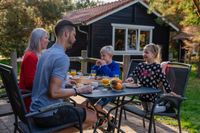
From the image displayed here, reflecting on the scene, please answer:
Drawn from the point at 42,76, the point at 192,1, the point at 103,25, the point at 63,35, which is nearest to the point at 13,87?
the point at 42,76

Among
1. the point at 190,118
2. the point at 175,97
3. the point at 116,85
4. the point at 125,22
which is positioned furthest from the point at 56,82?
the point at 125,22

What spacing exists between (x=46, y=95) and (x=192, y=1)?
1058 cm

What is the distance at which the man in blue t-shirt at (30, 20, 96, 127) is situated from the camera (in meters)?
2.92

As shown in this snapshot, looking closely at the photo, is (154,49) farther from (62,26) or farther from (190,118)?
(190,118)

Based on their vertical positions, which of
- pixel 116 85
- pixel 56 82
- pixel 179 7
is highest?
pixel 179 7

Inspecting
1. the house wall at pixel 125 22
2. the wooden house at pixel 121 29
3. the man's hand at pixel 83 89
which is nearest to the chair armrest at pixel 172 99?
the man's hand at pixel 83 89

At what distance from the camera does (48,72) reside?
298 cm

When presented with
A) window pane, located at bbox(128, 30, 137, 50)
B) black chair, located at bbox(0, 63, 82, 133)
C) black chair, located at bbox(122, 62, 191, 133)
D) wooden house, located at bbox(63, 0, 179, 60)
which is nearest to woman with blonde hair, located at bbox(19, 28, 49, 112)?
black chair, located at bbox(0, 63, 82, 133)

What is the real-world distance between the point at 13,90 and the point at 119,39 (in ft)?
48.8

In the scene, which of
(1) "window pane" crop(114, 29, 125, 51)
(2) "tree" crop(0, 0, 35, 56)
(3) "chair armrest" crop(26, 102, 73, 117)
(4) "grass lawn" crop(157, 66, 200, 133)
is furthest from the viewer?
(1) "window pane" crop(114, 29, 125, 51)

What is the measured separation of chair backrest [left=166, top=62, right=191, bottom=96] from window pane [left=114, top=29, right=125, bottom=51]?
42.9 ft

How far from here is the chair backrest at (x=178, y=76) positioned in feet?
13.8

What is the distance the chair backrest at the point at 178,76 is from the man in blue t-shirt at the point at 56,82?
1555 mm

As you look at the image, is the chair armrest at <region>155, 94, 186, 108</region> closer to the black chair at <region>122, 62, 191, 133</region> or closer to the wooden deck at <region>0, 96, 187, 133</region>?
the black chair at <region>122, 62, 191, 133</region>
